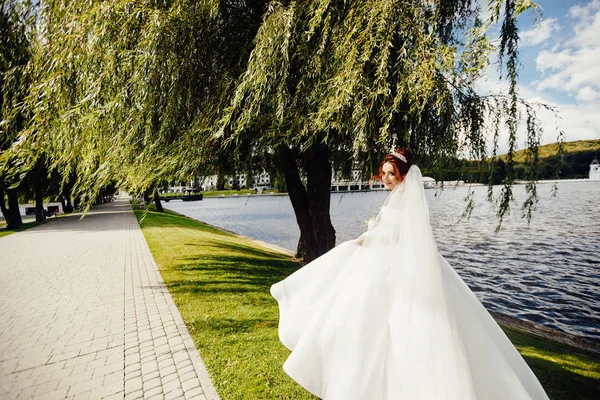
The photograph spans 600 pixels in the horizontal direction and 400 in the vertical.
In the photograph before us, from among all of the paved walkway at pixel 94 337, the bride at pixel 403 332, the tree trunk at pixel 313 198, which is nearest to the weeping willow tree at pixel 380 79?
the bride at pixel 403 332

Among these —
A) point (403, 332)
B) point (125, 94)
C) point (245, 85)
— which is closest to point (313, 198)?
point (245, 85)

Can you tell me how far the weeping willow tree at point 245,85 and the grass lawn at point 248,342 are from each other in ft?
8.63

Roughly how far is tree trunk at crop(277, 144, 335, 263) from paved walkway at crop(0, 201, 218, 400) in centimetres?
416

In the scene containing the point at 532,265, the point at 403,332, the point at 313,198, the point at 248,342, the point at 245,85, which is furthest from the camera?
the point at 532,265

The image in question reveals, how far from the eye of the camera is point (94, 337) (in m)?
5.16

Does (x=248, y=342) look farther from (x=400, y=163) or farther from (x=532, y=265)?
(x=532, y=265)

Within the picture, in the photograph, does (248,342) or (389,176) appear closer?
(389,176)

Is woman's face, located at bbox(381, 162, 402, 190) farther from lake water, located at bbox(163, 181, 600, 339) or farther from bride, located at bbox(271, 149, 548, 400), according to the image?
lake water, located at bbox(163, 181, 600, 339)

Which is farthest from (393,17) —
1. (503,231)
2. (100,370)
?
(503,231)

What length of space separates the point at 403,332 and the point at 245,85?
412 centimetres

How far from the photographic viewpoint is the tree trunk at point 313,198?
8602 mm

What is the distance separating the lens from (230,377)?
3.87 m

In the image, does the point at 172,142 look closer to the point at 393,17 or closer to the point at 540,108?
the point at 393,17

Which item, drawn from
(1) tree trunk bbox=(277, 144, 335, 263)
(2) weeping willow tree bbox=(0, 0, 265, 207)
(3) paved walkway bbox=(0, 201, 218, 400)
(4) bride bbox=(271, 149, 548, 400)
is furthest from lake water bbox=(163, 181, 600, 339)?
(3) paved walkway bbox=(0, 201, 218, 400)
